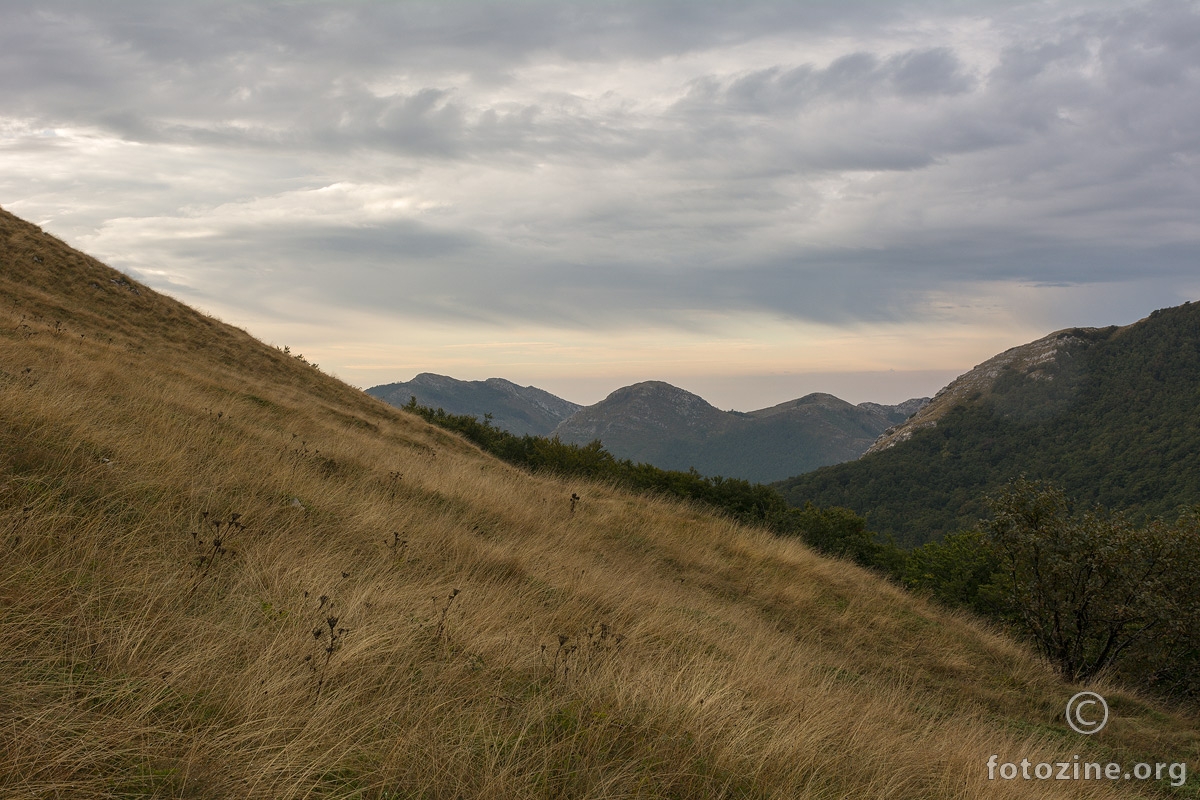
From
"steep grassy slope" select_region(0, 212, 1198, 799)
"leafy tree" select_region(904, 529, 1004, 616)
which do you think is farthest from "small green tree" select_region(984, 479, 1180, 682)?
"leafy tree" select_region(904, 529, 1004, 616)

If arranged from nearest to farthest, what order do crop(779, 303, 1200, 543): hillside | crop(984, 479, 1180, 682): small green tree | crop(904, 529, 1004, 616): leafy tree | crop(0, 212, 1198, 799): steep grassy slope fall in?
crop(0, 212, 1198, 799): steep grassy slope → crop(984, 479, 1180, 682): small green tree → crop(904, 529, 1004, 616): leafy tree → crop(779, 303, 1200, 543): hillside

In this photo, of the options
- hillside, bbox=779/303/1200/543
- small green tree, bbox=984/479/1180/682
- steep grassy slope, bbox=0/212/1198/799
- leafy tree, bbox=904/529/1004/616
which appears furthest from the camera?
hillside, bbox=779/303/1200/543

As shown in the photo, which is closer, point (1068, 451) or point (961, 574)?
point (961, 574)

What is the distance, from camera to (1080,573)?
12.8 metres

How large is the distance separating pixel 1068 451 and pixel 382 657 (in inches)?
7655

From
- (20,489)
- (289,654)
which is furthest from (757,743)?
(20,489)

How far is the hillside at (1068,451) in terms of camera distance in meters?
120

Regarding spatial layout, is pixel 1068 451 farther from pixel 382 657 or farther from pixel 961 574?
pixel 382 657

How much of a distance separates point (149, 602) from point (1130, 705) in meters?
13.7

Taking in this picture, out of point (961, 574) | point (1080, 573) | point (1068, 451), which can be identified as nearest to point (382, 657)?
point (1080, 573)

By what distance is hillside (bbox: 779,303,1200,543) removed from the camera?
120312mm

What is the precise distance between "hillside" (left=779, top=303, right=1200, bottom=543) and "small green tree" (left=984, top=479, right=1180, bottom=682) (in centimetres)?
10381

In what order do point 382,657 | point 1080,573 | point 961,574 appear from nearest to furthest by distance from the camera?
point 382,657 < point 1080,573 < point 961,574

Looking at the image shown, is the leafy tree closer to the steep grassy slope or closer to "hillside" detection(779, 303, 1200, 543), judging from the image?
the steep grassy slope
